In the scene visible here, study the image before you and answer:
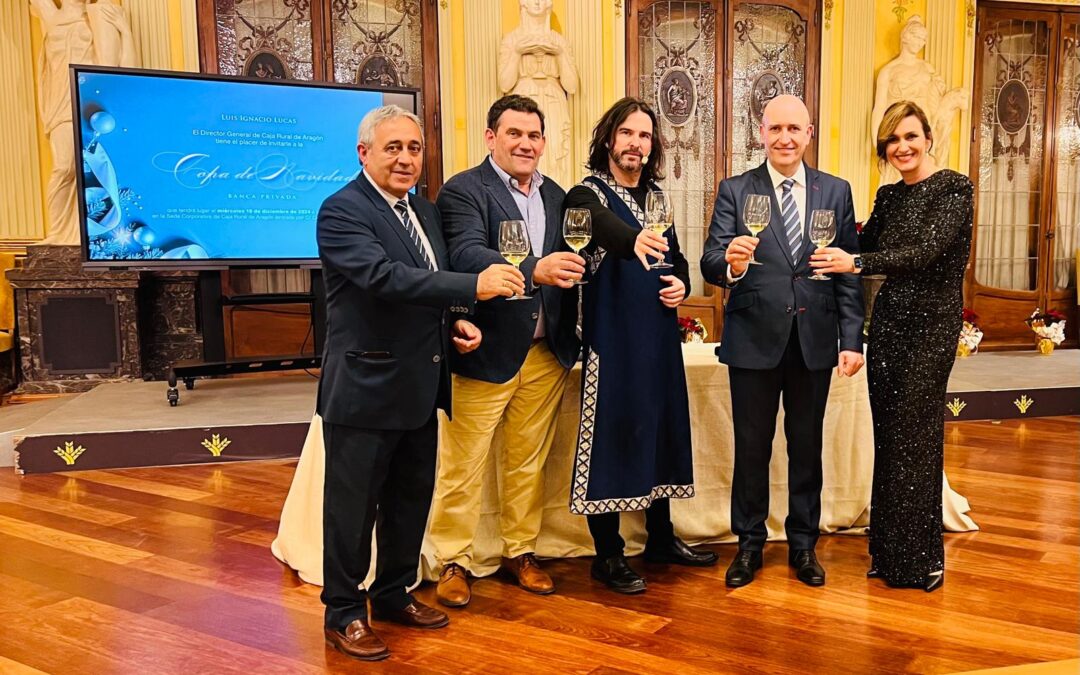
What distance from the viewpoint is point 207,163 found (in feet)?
18.3

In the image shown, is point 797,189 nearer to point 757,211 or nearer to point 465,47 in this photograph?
point 757,211

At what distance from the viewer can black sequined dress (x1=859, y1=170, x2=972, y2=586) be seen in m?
2.68

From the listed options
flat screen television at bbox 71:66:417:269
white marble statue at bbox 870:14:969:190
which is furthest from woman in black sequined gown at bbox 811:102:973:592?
white marble statue at bbox 870:14:969:190

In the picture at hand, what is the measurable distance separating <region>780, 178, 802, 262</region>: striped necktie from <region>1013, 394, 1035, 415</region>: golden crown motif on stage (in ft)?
11.9

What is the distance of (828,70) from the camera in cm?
765

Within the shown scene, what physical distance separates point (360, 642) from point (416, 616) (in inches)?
9.1

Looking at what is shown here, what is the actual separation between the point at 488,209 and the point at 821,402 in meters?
1.24

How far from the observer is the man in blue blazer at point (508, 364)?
258 cm

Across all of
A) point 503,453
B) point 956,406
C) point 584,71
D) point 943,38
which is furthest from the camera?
point 943,38

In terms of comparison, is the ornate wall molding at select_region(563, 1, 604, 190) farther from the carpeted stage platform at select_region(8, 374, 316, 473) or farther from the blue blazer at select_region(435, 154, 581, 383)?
the blue blazer at select_region(435, 154, 581, 383)

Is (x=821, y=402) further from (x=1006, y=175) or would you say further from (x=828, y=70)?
(x=1006, y=175)

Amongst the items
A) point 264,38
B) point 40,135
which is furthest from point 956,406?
point 40,135

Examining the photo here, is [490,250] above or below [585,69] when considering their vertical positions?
below

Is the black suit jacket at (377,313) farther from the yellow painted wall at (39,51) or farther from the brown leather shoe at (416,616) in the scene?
the yellow painted wall at (39,51)
